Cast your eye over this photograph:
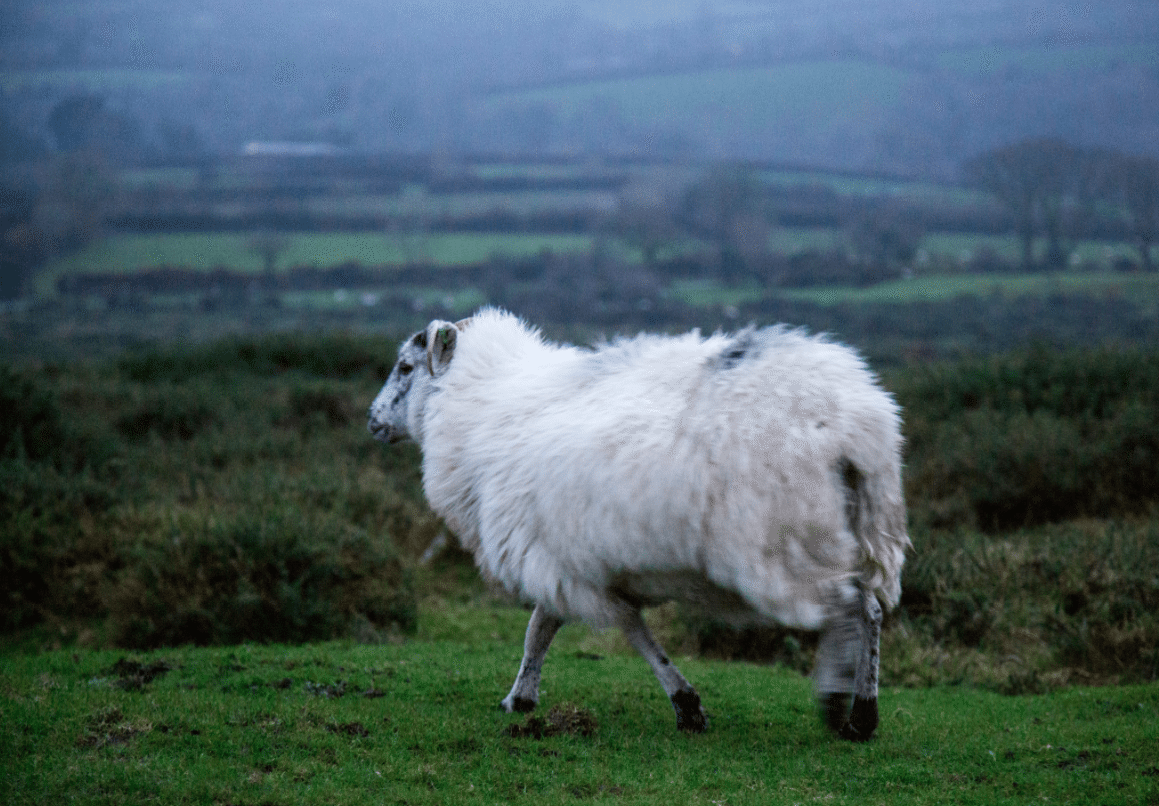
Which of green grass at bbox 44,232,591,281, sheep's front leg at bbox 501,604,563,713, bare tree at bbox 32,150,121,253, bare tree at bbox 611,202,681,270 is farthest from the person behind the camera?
bare tree at bbox 611,202,681,270

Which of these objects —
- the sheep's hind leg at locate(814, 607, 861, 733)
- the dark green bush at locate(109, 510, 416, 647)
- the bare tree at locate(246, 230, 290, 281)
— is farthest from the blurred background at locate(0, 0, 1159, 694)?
the sheep's hind leg at locate(814, 607, 861, 733)

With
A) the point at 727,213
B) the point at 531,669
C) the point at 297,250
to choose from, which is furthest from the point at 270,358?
the point at 727,213

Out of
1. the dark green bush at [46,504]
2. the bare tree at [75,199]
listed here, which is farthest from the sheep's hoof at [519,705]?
the bare tree at [75,199]

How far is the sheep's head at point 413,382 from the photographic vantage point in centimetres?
694

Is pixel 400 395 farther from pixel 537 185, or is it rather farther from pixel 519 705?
pixel 537 185

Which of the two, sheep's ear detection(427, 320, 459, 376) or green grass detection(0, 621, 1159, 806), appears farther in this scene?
sheep's ear detection(427, 320, 459, 376)

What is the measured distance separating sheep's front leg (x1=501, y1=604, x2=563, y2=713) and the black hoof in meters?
1.80

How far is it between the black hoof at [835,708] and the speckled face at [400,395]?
362 cm

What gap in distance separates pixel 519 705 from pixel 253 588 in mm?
3790

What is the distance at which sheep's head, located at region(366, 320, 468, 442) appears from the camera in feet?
22.8

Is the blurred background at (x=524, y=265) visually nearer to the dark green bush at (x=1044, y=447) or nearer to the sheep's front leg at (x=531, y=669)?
the dark green bush at (x=1044, y=447)

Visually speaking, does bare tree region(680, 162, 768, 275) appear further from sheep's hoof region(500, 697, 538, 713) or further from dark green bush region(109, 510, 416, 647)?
sheep's hoof region(500, 697, 538, 713)

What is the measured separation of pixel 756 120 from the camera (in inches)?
2640

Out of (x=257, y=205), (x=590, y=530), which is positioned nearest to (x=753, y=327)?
(x=590, y=530)
